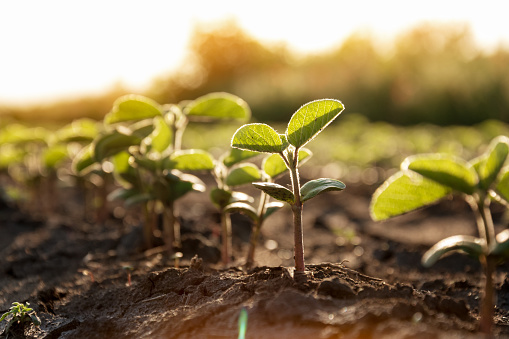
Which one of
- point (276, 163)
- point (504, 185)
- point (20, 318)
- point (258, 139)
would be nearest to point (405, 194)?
point (504, 185)

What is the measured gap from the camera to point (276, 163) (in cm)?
194

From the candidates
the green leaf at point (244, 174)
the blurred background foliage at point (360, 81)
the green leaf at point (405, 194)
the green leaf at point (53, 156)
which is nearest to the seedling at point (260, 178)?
the green leaf at point (244, 174)

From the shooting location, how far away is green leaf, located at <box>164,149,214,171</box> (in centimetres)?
212

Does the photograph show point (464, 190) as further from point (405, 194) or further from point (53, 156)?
point (53, 156)

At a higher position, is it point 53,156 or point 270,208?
point 53,156

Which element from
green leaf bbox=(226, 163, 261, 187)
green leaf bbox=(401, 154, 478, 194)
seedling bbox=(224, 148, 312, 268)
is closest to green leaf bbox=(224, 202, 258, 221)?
seedling bbox=(224, 148, 312, 268)

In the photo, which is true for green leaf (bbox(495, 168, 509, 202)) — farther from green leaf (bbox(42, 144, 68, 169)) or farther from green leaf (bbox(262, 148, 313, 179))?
green leaf (bbox(42, 144, 68, 169))

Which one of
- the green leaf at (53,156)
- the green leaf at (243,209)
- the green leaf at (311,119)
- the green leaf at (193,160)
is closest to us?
the green leaf at (311,119)

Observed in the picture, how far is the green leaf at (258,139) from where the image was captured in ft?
5.16

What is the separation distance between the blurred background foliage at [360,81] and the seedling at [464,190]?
1541cm

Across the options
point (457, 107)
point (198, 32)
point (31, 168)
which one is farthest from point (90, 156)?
point (198, 32)

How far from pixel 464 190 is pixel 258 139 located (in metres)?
0.63

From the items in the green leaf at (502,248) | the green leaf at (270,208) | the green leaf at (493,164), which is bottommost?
the green leaf at (502,248)

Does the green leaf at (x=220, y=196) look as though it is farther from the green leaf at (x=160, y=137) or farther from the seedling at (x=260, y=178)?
the green leaf at (x=160, y=137)
